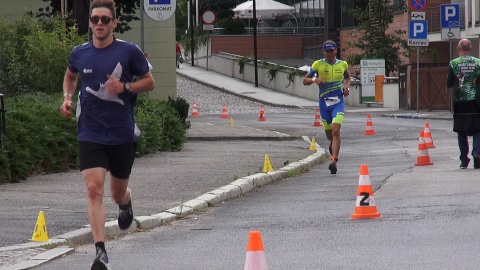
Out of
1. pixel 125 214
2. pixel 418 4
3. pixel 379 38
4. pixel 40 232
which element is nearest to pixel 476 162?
pixel 125 214

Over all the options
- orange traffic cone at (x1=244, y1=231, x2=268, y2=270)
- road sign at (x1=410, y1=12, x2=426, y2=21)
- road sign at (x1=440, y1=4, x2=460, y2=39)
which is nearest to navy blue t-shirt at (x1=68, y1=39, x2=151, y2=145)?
orange traffic cone at (x1=244, y1=231, x2=268, y2=270)

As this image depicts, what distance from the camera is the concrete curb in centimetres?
941

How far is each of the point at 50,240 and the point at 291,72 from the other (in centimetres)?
4633

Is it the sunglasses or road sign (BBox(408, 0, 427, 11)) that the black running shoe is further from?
road sign (BBox(408, 0, 427, 11))

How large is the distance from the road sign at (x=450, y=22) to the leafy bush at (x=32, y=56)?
15.1 meters

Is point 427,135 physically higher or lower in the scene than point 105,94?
lower

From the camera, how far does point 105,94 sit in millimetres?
8516

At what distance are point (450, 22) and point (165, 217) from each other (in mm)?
26008

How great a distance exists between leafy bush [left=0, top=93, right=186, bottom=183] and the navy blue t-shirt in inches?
253

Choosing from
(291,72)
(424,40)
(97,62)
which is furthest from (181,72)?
(97,62)

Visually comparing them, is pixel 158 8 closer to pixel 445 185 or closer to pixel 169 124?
pixel 169 124

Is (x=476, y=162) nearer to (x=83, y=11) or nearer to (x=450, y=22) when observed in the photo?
(x=83, y=11)

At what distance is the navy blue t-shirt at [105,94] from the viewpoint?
28.0 ft

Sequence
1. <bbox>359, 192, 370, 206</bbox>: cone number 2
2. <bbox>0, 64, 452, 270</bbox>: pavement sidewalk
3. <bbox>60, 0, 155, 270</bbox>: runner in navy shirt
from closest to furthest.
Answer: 1. <bbox>60, 0, 155, 270</bbox>: runner in navy shirt
2. <bbox>0, 64, 452, 270</bbox>: pavement sidewalk
3. <bbox>359, 192, 370, 206</bbox>: cone number 2
